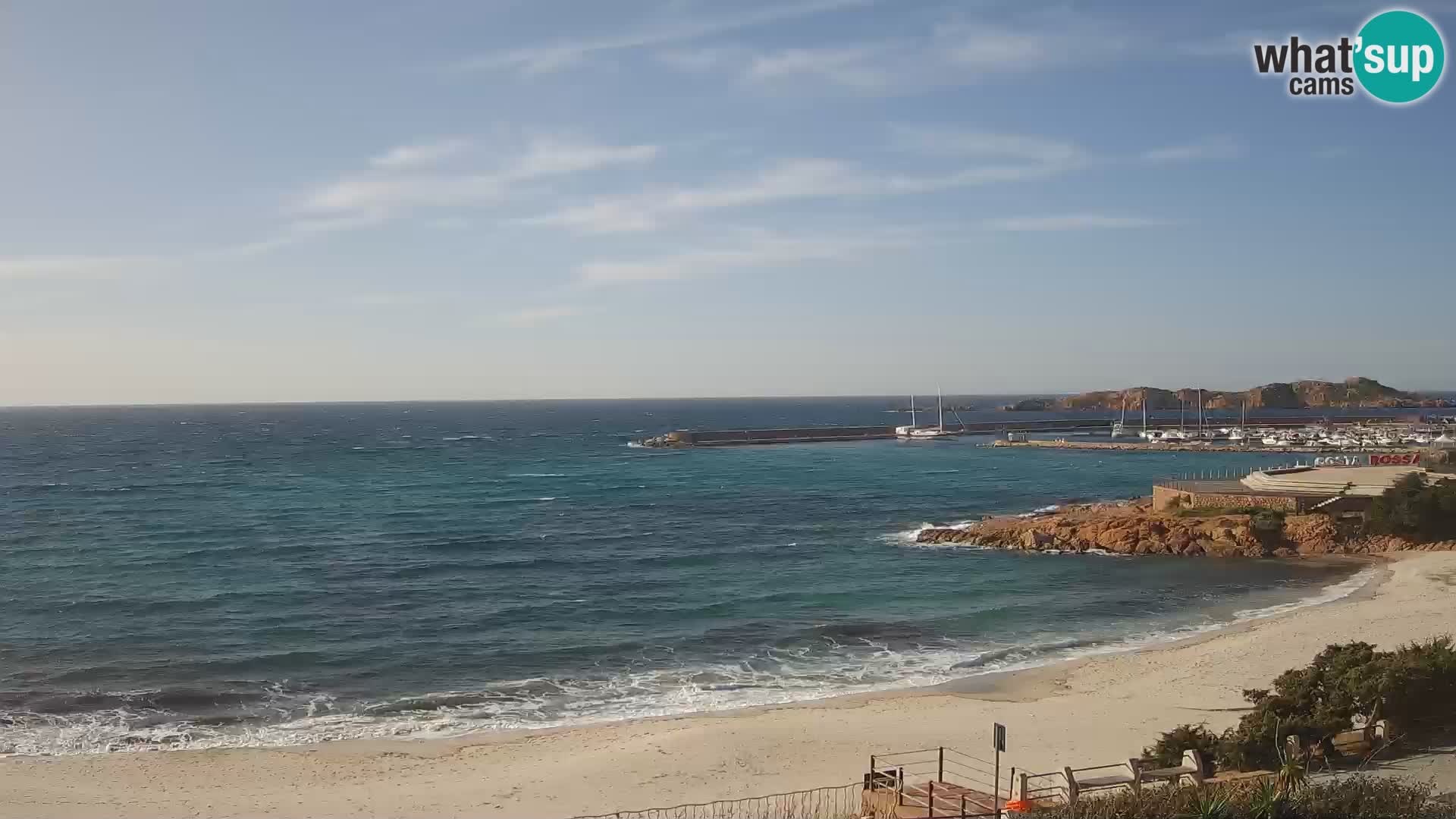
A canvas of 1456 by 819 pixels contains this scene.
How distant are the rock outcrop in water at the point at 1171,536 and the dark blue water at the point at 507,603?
79.8 inches

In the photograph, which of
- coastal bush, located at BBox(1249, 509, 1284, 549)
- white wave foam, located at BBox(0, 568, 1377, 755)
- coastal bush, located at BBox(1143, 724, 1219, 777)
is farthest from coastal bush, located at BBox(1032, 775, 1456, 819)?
coastal bush, located at BBox(1249, 509, 1284, 549)

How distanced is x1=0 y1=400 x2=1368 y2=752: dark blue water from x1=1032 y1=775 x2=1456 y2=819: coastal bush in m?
13.3

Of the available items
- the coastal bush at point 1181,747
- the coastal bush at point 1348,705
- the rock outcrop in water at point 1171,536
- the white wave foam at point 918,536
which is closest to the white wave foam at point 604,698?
the coastal bush at point 1181,747

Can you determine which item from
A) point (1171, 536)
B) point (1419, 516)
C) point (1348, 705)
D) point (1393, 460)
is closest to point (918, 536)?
point (1171, 536)

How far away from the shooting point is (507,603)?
39.1m

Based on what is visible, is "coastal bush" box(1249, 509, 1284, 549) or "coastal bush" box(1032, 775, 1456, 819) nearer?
"coastal bush" box(1032, 775, 1456, 819)

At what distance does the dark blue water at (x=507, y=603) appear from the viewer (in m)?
27.2

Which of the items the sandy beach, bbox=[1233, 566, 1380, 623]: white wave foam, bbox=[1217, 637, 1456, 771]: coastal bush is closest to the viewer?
bbox=[1217, 637, 1456, 771]: coastal bush

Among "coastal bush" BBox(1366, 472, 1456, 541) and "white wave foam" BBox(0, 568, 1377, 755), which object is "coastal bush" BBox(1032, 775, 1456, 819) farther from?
"coastal bush" BBox(1366, 472, 1456, 541)

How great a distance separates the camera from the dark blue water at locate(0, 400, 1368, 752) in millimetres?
27203

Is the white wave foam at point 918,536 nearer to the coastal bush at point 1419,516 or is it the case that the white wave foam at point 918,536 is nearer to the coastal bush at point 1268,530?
the coastal bush at point 1268,530

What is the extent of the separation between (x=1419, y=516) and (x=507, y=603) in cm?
4374

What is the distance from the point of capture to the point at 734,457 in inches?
4621

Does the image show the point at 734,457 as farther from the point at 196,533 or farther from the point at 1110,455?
the point at 196,533
